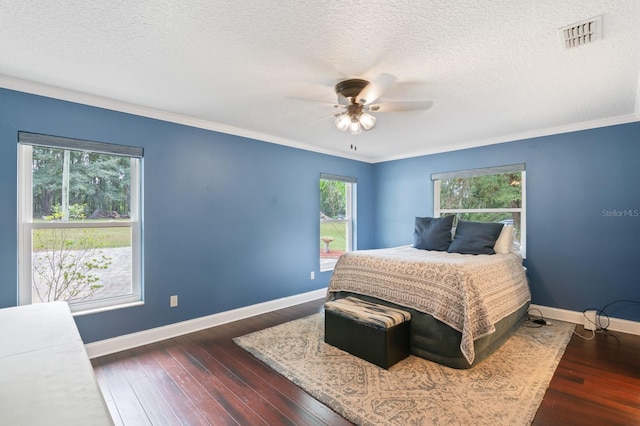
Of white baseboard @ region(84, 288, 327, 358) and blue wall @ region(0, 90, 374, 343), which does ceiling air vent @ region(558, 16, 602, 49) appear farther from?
white baseboard @ region(84, 288, 327, 358)

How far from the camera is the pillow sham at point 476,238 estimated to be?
353 centimetres

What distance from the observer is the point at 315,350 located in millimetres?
2797

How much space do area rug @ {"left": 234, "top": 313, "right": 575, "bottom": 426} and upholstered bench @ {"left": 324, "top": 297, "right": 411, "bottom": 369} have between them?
0.07m

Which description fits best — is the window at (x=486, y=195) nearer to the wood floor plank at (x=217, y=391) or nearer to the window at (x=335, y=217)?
the window at (x=335, y=217)

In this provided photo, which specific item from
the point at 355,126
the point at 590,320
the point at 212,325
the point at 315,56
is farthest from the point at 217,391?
the point at 590,320

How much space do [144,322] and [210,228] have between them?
1117 mm

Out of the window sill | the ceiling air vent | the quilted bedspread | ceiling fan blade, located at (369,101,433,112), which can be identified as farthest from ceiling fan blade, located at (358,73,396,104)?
the window sill

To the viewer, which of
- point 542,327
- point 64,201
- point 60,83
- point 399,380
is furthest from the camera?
point 542,327

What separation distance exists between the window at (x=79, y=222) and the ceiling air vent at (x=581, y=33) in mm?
3400

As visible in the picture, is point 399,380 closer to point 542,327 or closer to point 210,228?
point 542,327

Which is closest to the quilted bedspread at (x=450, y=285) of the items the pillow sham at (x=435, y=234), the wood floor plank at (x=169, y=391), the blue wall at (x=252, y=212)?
the pillow sham at (x=435, y=234)

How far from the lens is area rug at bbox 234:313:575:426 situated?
1.90 metres

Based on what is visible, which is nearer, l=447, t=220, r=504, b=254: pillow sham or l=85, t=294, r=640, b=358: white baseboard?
l=85, t=294, r=640, b=358: white baseboard

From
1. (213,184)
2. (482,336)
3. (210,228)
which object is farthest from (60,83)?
(482,336)
